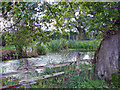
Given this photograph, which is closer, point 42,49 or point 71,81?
point 71,81

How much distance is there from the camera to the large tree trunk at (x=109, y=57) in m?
3.11

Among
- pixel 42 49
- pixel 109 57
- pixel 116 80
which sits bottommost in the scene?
pixel 116 80

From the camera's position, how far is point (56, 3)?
2.84 m

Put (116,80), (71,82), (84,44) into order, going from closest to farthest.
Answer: (71,82)
(116,80)
(84,44)

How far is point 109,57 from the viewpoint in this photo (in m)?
3.13

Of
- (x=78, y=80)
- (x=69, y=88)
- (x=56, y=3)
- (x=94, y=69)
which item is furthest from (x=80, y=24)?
(x=69, y=88)

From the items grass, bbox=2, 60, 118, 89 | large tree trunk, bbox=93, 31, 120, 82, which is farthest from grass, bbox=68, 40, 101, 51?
grass, bbox=2, 60, 118, 89

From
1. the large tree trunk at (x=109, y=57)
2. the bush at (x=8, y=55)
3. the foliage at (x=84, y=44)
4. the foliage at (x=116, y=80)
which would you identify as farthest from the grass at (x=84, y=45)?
the bush at (x=8, y=55)

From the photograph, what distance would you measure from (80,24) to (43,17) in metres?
1.52

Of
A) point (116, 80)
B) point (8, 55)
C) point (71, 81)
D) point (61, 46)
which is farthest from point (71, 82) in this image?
point (8, 55)

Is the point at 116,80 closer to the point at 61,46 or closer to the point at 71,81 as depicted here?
the point at 71,81

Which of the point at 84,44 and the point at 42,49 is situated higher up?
the point at 84,44

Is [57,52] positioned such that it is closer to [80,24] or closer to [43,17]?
[80,24]

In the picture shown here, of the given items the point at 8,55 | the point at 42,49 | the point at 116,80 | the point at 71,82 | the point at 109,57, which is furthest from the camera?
the point at 42,49
